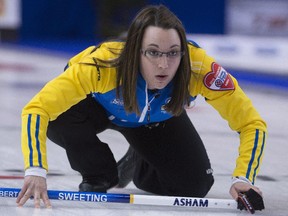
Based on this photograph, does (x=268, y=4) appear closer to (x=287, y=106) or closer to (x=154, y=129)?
(x=287, y=106)

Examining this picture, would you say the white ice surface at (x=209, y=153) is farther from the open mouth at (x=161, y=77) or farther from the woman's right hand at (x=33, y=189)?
the open mouth at (x=161, y=77)

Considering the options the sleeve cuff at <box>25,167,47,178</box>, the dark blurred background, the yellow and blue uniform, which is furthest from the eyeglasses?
the dark blurred background

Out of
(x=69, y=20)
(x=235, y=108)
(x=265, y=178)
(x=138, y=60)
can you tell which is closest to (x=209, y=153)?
(x=265, y=178)

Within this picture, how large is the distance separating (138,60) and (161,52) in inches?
4.5

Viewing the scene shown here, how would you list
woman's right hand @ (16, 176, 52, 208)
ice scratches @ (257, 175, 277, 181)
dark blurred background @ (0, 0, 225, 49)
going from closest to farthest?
1. woman's right hand @ (16, 176, 52, 208)
2. ice scratches @ (257, 175, 277, 181)
3. dark blurred background @ (0, 0, 225, 49)

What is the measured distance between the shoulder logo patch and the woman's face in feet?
0.65

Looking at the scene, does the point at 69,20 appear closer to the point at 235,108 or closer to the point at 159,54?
the point at 235,108

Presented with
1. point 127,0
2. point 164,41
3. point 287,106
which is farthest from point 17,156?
point 127,0

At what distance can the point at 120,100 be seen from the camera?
3074 millimetres

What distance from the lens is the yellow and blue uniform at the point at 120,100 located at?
2869 mm

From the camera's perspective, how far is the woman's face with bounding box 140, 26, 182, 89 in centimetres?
282

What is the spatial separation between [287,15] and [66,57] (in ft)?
12.6

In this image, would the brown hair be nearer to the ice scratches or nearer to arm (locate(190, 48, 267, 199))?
arm (locate(190, 48, 267, 199))

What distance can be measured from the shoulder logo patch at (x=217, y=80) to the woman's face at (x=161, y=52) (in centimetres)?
20
